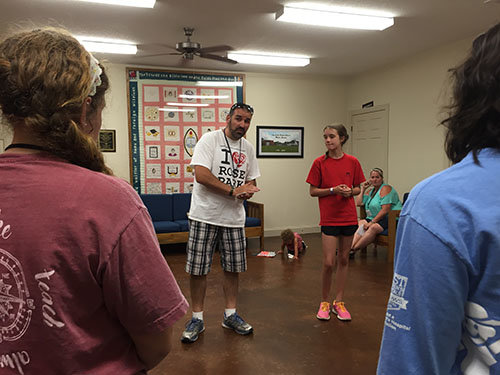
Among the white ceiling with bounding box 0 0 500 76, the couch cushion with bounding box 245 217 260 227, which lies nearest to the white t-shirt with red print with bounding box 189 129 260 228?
the white ceiling with bounding box 0 0 500 76

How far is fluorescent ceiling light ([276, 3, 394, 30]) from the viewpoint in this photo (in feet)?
12.5

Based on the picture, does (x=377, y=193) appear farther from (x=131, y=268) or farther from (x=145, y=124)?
(x=131, y=268)

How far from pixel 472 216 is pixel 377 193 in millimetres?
4835

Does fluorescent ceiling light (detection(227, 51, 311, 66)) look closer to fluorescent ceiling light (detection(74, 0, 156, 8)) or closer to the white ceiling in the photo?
the white ceiling

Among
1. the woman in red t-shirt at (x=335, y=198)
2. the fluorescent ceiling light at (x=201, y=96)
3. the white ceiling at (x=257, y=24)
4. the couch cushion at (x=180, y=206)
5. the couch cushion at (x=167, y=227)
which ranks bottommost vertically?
the couch cushion at (x=167, y=227)

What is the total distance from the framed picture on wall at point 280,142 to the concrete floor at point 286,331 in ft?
9.22

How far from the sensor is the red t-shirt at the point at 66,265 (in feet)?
2.15

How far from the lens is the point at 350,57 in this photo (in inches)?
225

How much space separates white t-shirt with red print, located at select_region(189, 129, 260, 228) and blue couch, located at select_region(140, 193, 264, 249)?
2843mm

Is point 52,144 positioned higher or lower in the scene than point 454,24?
lower

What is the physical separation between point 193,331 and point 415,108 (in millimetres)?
4707

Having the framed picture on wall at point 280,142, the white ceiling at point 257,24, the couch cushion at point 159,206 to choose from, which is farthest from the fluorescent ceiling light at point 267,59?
the couch cushion at point 159,206

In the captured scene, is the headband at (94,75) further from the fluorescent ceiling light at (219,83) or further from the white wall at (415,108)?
the fluorescent ceiling light at (219,83)

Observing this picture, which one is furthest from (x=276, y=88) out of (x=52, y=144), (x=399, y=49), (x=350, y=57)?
(x=52, y=144)
